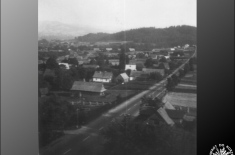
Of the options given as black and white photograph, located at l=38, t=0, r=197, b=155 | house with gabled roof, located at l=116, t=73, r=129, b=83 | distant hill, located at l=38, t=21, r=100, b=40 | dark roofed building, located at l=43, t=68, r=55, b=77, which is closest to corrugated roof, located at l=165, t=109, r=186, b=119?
black and white photograph, located at l=38, t=0, r=197, b=155

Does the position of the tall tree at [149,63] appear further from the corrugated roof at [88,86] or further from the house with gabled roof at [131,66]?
the corrugated roof at [88,86]

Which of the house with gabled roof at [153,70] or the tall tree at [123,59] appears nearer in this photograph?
the house with gabled roof at [153,70]

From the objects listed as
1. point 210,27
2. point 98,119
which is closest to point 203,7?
point 210,27

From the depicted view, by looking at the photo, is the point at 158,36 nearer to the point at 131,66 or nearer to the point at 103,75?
the point at 131,66

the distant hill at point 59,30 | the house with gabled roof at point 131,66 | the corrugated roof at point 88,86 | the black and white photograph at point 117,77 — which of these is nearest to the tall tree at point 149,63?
the black and white photograph at point 117,77

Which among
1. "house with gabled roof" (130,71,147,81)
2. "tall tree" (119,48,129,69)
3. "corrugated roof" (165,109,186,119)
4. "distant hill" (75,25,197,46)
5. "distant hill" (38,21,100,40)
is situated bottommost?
"corrugated roof" (165,109,186,119)

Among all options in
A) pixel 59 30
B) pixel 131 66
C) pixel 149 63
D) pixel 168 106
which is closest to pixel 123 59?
pixel 131 66

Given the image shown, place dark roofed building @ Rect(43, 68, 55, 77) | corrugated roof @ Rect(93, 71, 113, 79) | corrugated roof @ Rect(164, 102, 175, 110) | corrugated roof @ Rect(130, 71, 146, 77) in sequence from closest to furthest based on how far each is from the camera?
corrugated roof @ Rect(164, 102, 175, 110), corrugated roof @ Rect(130, 71, 146, 77), corrugated roof @ Rect(93, 71, 113, 79), dark roofed building @ Rect(43, 68, 55, 77)

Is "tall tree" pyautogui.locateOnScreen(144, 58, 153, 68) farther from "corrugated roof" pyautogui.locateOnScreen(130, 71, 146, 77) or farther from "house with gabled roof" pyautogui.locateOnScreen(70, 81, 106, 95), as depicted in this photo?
"house with gabled roof" pyautogui.locateOnScreen(70, 81, 106, 95)
